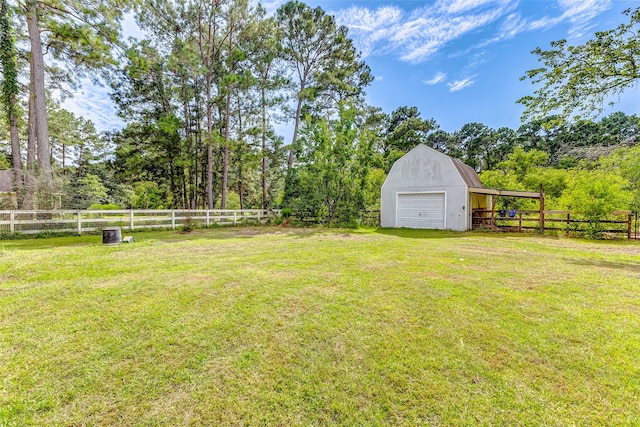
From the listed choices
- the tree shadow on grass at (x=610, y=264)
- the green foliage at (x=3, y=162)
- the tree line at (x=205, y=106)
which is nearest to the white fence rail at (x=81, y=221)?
the tree line at (x=205, y=106)

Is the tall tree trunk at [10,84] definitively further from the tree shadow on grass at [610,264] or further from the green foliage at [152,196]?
the tree shadow on grass at [610,264]

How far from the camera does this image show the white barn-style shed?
41.1 feet

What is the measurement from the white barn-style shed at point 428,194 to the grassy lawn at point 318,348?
26.7 feet

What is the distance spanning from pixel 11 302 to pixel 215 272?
2436 mm

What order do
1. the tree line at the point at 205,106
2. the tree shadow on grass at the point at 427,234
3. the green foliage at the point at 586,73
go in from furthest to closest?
the tree line at the point at 205,106 → the tree shadow on grass at the point at 427,234 → the green foliage at the point at 586,73

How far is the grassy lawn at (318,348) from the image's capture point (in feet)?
5.58

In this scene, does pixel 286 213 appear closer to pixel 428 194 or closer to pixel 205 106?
pixel 428 194

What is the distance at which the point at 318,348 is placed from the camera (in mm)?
2371

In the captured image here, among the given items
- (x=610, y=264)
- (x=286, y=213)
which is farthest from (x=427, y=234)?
(x=286, y=213)

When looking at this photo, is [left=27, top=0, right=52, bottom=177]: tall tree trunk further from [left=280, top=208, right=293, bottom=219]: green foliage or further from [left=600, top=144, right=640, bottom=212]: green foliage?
[left=600, top=144, right=640, bottom=212]: green foliage

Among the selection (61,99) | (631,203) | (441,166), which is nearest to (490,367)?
(441,166)

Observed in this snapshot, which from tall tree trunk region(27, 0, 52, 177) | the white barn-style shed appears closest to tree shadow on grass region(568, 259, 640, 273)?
the white barn-style shed

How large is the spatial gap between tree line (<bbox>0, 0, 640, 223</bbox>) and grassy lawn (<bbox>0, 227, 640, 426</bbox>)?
7586 millimetres

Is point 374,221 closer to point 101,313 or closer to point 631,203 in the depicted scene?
point 631,203
